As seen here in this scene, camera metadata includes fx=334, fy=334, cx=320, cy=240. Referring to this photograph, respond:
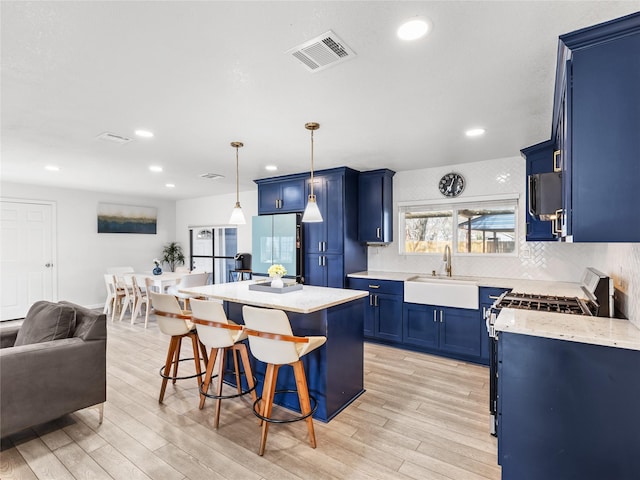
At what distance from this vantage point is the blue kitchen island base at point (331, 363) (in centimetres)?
260

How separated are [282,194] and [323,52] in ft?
11.6

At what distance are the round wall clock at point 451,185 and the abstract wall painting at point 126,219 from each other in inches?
254

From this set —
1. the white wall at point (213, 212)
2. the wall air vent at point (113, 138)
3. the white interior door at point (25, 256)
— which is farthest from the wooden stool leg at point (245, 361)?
the white interior door at point (25, 256)

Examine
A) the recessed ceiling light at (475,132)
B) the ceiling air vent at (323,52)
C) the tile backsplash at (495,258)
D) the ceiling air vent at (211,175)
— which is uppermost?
the ceiling air vent at (323,52)

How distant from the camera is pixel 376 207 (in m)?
4.80

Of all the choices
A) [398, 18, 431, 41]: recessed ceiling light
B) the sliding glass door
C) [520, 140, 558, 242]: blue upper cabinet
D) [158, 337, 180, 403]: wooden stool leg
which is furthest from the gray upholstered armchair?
the sliding glass door

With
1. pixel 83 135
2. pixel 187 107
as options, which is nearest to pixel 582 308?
pixel 187 107

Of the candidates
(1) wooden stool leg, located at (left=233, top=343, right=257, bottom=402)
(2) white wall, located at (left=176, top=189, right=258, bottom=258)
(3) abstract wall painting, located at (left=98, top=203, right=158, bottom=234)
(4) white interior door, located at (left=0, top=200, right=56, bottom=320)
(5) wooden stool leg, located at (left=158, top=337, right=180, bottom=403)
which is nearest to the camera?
(1) wooden stool leg, located at (left=233, top=343, right=257, bottom=402)

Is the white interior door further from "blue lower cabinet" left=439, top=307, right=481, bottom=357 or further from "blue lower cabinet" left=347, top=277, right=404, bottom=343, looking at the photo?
"blue lower cabinet" left=439, top=307, right=481, bottom=357

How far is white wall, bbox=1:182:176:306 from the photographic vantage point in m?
6.30

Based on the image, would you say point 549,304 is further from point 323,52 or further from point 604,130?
point 323,52

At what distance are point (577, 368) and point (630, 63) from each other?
1.44m

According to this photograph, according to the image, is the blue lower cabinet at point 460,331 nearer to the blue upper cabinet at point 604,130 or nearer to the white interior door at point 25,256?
the blue upper cabinet at point 604,130

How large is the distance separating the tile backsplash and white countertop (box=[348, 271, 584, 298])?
0.13 metres
